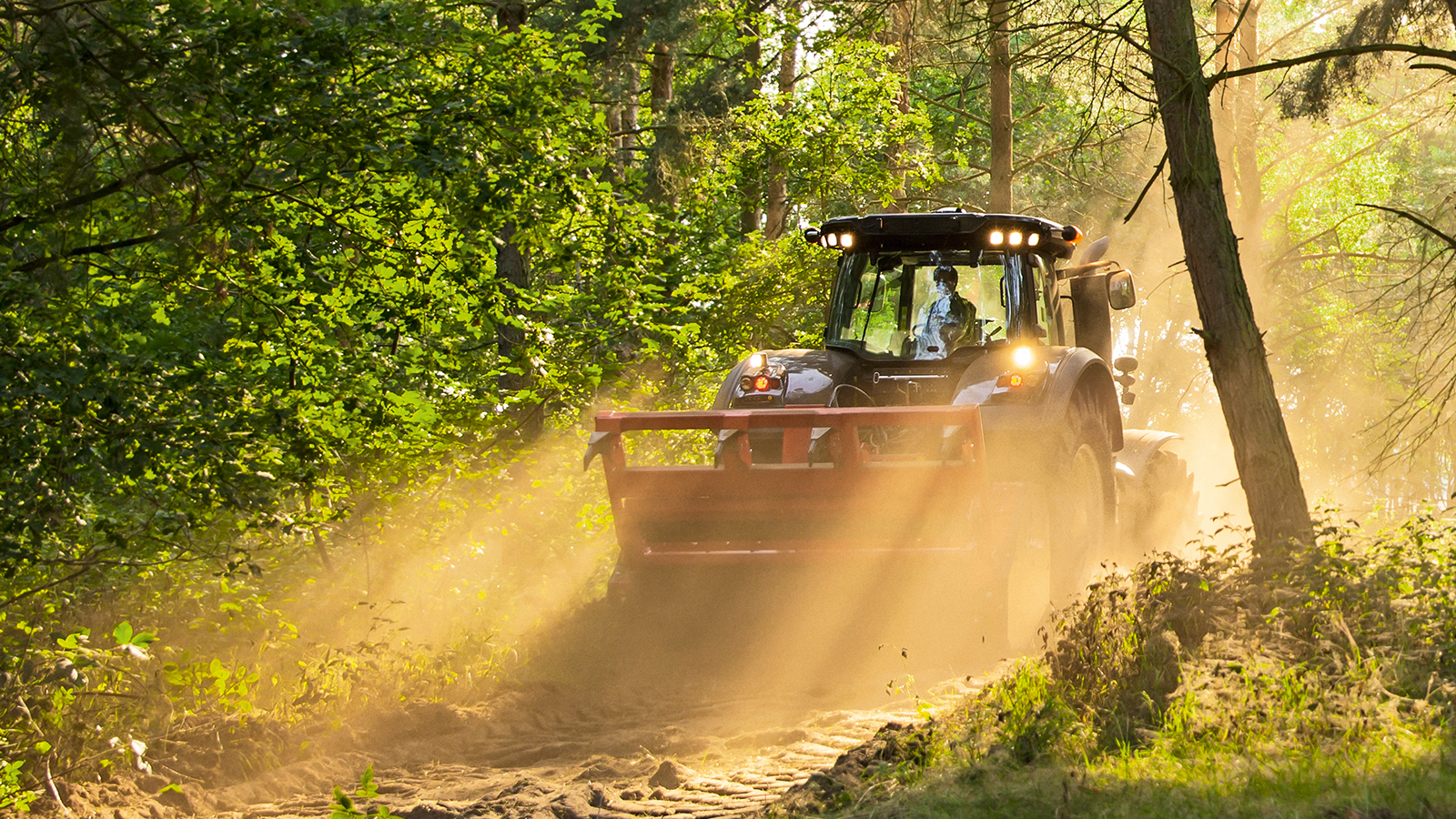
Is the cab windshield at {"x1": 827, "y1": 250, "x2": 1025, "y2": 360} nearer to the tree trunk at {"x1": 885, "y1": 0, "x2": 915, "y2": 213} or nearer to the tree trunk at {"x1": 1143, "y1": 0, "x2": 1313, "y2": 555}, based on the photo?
the tree trunk at {"x1": 1143, "y1": 0, "x2": 1313, "y2": 555}

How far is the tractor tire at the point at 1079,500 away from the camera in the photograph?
6938mm

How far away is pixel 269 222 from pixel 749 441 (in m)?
2.93

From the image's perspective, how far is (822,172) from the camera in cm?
1427

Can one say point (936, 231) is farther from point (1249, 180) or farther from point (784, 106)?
point (1249, 180)

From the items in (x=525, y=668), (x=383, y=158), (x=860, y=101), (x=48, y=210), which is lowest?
(x=525, y=668)

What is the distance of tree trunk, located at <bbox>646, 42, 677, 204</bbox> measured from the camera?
16266mm

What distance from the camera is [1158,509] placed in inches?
380

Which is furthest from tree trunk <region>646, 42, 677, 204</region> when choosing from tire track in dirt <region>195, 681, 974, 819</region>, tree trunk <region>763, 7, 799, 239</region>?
tire track in dirt <region>195, 681, 974, 819</region>

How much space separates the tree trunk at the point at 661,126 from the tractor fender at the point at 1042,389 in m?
8.17

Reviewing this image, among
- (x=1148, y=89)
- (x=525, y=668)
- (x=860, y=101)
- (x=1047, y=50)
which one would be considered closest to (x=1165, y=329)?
(x=860, y=101)

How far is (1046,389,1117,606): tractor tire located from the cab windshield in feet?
2.50

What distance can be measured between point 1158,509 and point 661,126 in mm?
8509

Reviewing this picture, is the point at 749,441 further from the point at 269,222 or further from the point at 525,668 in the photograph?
the point at 269,222

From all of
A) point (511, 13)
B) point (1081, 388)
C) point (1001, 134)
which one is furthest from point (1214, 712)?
point (1001, 134)
